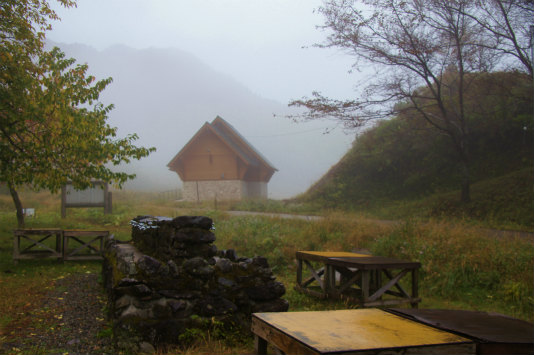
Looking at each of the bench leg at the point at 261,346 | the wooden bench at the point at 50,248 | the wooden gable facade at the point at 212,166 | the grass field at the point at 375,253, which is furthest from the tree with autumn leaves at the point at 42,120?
the wooden gable facade at the point at 212,166

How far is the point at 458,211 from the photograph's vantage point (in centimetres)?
1808

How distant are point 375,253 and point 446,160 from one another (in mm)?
15393

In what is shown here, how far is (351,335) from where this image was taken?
10.5ft

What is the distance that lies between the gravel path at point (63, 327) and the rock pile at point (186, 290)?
1.28 ft

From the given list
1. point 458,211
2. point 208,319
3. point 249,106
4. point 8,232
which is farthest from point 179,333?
point 249,106

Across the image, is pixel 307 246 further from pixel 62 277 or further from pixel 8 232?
pixel 8 232

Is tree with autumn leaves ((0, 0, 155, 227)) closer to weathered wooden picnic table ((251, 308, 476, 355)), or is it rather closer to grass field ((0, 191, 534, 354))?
grass field ((0, 191, 534, 354))

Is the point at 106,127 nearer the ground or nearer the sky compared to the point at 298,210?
nearer the sky

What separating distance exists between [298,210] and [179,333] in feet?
60.8

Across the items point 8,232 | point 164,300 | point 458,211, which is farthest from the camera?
point 458,211

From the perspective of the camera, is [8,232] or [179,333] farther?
[8,232]

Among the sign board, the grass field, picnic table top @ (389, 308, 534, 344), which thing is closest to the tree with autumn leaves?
the grass field

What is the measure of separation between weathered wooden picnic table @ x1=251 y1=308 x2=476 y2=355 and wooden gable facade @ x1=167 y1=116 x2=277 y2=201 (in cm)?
2815

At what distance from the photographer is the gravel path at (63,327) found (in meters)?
5.43
